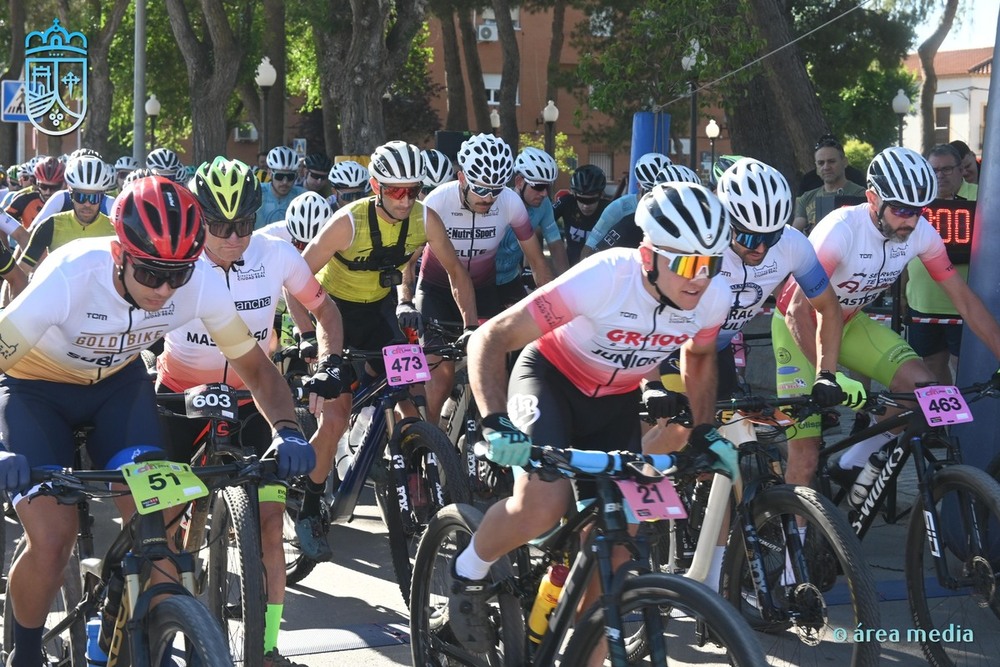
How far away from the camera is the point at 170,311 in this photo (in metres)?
4.55

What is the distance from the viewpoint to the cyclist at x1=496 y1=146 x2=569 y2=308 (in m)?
10.0

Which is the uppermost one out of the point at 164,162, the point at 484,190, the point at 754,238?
the point at 164,162

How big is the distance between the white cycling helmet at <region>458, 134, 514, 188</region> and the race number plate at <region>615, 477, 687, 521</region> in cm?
470

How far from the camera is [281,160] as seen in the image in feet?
45.4

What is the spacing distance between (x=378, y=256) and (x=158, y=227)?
368 cm

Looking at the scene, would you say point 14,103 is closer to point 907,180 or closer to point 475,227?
point 475,227

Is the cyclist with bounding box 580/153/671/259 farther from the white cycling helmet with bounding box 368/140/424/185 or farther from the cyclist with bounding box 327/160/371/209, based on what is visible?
the cyclist with bounding box 327/160/371/209

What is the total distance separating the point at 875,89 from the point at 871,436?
2019 inches

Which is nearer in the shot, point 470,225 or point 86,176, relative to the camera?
point 470,225

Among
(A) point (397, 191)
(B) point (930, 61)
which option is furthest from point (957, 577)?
(B) point (930, 61)

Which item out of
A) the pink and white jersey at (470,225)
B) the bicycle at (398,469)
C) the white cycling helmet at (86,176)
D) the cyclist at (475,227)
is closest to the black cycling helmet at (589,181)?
the cyclist at (475,227)

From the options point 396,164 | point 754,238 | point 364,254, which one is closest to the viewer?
point 754,238

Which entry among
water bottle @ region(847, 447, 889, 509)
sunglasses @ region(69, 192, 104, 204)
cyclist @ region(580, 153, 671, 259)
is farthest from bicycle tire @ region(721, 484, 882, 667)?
sunglasses @ region(69, 192, 104, 204)

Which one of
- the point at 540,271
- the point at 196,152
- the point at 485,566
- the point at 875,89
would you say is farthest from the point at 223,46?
the point at 875,89
